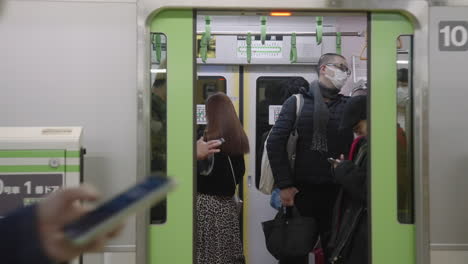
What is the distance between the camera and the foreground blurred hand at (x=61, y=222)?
35.8 inches

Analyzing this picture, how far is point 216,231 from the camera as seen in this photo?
165 inches

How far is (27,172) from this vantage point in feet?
9.29

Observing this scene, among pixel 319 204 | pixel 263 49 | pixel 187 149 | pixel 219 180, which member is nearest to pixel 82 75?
pixel 187 149

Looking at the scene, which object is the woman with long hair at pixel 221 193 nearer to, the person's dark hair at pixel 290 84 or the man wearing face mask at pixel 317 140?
the man wearing face mask at pixel 317 140

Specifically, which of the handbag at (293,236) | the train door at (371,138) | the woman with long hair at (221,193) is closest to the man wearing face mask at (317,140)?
the handbag at (293,236)

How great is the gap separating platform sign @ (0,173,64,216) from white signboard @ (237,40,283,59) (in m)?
3.20

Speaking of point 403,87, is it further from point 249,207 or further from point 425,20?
point 249,207

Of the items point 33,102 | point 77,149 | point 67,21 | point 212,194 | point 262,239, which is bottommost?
point 262,239

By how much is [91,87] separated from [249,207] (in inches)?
117

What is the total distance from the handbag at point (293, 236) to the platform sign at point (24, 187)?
1988 mm

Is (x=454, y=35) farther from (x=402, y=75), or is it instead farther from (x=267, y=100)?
(x=267, y=100)

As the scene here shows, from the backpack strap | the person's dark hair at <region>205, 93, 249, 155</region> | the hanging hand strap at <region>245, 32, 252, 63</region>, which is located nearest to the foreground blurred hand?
the person's dark hair at <region>205, 93, 249, 155</region>

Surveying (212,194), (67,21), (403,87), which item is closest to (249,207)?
(212,194)

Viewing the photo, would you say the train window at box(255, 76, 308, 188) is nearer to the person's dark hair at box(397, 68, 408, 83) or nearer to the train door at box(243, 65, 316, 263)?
the train door at box(243, 65, 316, 263)
